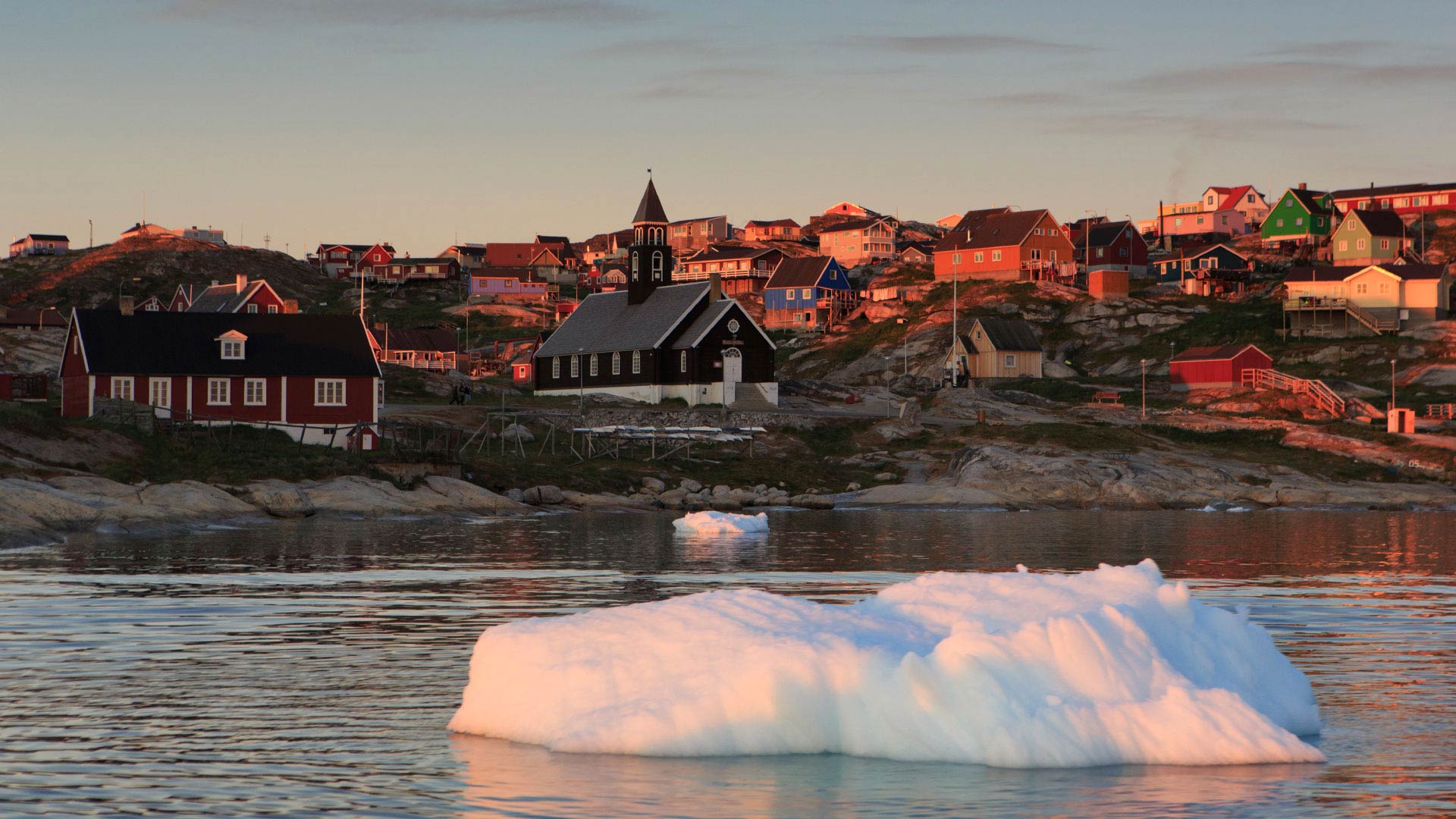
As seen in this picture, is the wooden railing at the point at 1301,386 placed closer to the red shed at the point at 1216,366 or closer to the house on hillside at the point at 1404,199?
the red shed at the point at 1216,366

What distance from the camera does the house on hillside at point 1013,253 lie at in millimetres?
136125

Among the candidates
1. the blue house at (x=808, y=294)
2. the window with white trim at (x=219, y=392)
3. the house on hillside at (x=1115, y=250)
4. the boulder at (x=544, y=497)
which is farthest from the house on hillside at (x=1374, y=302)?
the window with white trim at (x=219, y=392)

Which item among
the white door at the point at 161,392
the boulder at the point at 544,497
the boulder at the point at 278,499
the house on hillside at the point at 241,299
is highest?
the house on hillside at the point at 241,299

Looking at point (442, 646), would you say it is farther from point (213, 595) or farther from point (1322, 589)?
point (1322, 589)

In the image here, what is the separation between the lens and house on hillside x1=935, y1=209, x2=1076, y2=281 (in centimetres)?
13612

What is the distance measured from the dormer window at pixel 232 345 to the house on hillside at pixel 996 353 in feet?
182

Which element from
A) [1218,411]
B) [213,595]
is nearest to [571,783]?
[213,595]

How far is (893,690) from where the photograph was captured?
13.4 meters

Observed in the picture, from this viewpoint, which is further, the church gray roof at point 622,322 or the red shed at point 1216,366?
the red shed at point 1216,366

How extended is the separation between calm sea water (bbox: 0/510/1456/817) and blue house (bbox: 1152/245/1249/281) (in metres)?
98.9

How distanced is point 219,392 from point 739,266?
338ft

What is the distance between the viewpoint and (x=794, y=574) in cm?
3297

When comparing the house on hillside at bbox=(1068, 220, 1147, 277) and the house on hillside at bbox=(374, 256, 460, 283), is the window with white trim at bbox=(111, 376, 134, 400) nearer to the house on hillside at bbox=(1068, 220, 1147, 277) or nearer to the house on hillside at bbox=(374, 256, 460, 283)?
the house on hillside at bbox=(1068, 220, 1147, 277)

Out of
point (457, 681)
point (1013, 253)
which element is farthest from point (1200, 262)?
point (457, 681)
